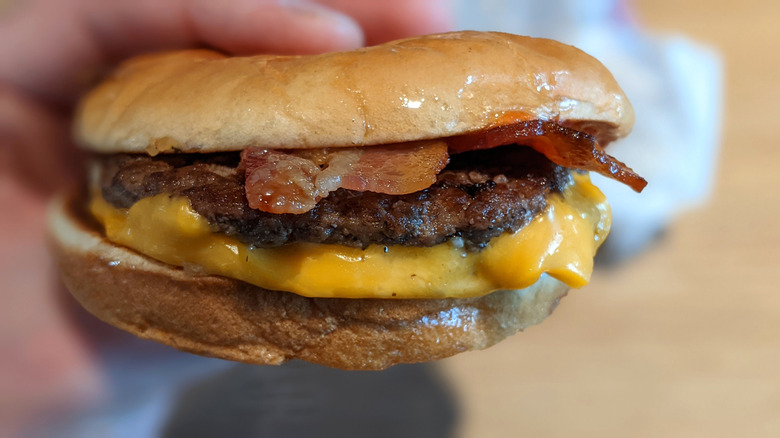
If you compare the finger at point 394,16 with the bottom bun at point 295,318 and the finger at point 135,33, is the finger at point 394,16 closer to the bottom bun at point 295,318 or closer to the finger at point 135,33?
the finger at point 135,33

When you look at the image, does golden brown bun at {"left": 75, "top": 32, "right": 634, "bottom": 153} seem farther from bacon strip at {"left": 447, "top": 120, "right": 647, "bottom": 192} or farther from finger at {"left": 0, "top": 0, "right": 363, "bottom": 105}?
finger at {"left": 0, "top": 0, "right": 363, "bottom": 105}

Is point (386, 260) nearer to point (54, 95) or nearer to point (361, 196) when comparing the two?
point (361, 196)

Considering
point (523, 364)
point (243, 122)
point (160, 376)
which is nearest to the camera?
point (243, 122)

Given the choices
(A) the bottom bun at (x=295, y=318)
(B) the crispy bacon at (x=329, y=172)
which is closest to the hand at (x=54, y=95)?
(A) the bottom bun at (x=295, y=318)

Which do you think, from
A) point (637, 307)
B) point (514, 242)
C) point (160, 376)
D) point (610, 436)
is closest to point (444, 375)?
point (610, 436)

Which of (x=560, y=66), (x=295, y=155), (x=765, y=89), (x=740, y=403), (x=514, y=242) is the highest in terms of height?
(x=560, y=66)

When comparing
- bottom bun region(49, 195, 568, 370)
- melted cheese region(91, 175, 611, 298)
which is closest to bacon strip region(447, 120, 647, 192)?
melted cheese region(91, 175, 611, 298)

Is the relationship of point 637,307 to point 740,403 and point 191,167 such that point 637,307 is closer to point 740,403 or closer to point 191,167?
point 740,403
